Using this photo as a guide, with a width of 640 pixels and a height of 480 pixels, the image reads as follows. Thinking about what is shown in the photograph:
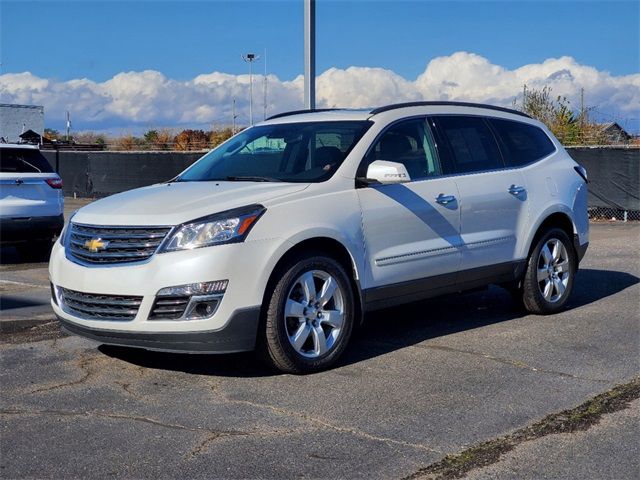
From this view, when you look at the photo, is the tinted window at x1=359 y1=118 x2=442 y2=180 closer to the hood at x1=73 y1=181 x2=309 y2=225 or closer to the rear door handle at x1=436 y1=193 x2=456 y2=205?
the rear door handle at x1=436 y1=193 x2=456 y2=205

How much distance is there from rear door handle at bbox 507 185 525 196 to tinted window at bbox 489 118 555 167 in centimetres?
24

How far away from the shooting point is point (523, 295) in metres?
7.89

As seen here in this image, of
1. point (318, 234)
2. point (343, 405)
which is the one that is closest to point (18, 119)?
point (318, 234)

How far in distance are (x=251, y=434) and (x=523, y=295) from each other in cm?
385

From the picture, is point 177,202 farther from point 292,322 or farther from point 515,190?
point 515,190

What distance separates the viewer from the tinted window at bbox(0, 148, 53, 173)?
39.8 feet

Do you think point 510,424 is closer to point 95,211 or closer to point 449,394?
point 449,394

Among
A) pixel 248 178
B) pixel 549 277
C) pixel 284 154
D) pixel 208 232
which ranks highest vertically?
pixel 284 154

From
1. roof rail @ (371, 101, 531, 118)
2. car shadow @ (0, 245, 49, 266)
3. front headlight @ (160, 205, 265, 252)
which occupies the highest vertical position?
roof rail @ (371, 101, 531, 118)

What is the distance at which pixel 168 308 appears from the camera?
18.3 ft

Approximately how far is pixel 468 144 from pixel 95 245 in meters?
3.28

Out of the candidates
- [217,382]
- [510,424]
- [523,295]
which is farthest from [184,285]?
[523,295]

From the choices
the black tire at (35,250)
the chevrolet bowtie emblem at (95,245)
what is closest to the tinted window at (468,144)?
the chevrolet bowtie emblem at (95,245)

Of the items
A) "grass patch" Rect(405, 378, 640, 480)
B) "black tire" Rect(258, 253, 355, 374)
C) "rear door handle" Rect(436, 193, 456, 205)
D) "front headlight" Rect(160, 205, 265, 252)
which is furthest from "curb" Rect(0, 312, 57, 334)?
"grass patch" Rect(405, 378, 640, 480)
